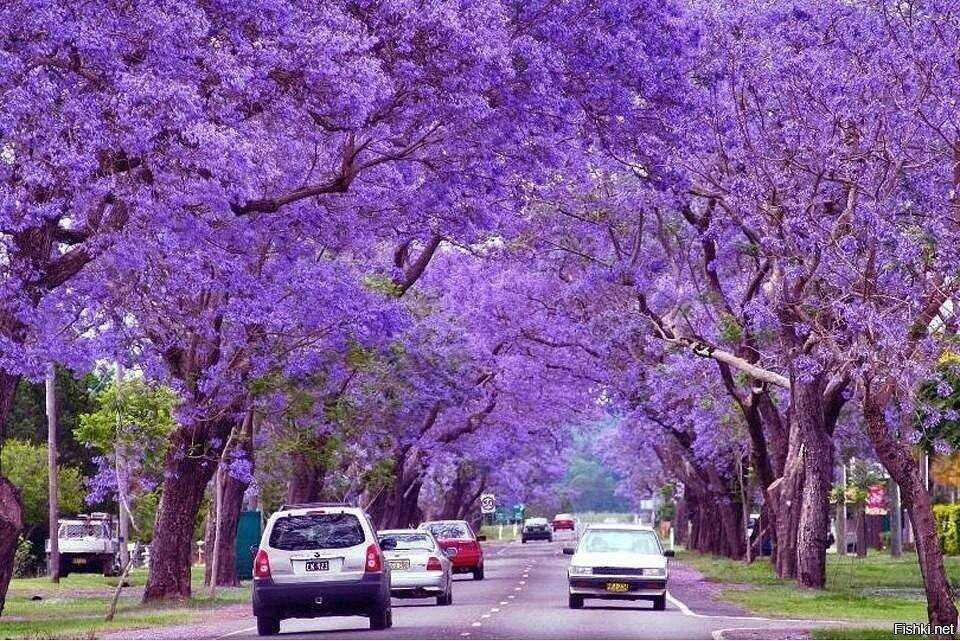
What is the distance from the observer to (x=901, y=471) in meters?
23.3

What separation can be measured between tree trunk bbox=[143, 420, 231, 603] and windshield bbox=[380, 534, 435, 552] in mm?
4089

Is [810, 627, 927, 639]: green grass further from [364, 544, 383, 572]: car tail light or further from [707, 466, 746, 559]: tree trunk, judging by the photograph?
[707, 466, 746, 559]: tree trunk

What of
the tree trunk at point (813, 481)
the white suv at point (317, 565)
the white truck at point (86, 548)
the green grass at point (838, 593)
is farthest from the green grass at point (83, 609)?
the tree trunk at point (813, 481)

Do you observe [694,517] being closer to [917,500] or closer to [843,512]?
[843,512]

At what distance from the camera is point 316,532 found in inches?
956

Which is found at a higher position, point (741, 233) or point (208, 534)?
point (741, 233)

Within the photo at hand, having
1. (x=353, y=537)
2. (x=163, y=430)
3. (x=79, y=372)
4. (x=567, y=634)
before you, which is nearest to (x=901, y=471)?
(x=567, y=634)

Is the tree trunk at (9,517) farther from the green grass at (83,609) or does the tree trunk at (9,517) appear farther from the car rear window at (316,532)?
the car rear window at (316,532)

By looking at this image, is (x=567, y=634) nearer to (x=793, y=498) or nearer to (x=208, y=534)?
(x=793, y=498)

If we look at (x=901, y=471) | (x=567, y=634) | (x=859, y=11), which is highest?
(x=859, y=11)

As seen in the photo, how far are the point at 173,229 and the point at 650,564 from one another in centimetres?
1138

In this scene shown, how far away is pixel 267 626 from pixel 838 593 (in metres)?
16.5

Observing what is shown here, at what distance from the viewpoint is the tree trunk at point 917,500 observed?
75.6 feet

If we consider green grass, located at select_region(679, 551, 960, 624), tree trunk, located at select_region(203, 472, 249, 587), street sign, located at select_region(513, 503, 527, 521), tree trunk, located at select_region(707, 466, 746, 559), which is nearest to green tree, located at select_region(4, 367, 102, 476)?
tree trunk, located at select_region(707, 466, 746, 559)
